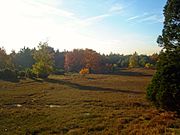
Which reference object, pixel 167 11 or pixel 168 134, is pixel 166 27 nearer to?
pixel 167 11

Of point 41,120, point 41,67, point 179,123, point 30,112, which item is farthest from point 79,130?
point 41,67

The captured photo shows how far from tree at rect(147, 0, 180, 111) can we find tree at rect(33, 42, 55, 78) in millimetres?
58517

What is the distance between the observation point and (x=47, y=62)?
8806 centimetres

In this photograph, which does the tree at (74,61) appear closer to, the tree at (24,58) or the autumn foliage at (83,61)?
the autumn foliage at (83,61)

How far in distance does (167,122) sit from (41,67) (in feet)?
219

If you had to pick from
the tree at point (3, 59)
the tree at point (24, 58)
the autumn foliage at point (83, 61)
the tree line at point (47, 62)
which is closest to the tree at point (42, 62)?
the tree line at point (47, 62)

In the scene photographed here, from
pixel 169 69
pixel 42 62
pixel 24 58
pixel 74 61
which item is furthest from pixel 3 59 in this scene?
pixel 169 69

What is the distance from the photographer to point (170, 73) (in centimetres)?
2678

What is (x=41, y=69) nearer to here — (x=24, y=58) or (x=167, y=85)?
(x=167, y=85)

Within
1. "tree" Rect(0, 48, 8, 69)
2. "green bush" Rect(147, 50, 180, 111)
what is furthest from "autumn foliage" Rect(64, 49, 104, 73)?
"green bush" Rect(147, 50, 180, 111)

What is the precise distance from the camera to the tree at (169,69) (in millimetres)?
25375

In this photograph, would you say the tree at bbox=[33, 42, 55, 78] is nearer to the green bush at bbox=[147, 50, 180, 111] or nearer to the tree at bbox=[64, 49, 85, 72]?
the tree at bbox=[64, 49, 85, 72]

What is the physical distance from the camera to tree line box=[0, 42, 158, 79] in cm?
8751

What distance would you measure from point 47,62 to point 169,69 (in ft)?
212
